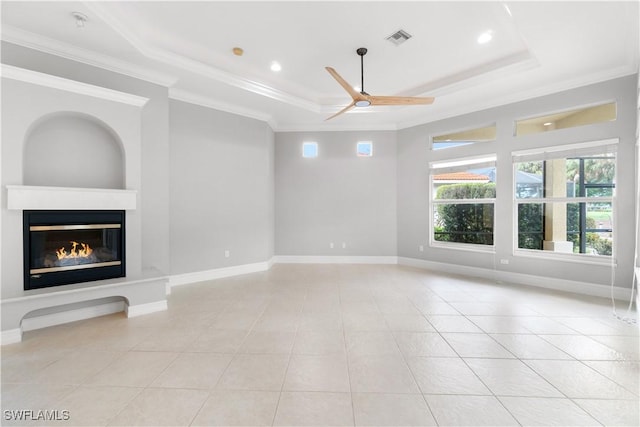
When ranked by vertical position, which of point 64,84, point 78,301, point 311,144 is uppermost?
point 311,144

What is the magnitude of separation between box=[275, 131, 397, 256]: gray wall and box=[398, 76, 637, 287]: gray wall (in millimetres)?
372

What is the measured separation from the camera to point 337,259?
252 inches

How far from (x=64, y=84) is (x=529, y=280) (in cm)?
699

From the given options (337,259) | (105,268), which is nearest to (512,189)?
(337,259)

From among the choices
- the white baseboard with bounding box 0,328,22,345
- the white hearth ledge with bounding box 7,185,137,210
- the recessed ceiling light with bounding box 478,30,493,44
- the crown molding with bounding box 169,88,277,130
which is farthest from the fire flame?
the recessed ceiling light with bounding box 478,30,493,44

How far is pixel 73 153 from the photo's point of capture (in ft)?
10.6

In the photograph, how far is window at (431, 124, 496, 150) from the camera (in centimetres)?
510

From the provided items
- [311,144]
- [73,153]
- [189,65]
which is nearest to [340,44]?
[189,65]

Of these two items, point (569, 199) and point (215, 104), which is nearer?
point (569, 199)

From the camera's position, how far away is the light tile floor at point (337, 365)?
5.52 feet

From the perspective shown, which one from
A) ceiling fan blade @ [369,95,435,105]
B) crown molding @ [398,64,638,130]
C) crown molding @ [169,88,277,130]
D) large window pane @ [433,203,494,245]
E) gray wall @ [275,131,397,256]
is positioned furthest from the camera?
gray wall @ [275,131,397,256]

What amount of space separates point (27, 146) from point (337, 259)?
533 centimetres

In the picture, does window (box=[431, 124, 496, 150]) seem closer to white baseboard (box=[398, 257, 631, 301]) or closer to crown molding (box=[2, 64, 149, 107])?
white baseboard (box=[398, 257, 631, 301])

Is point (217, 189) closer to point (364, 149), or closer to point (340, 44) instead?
point (340, 44)
